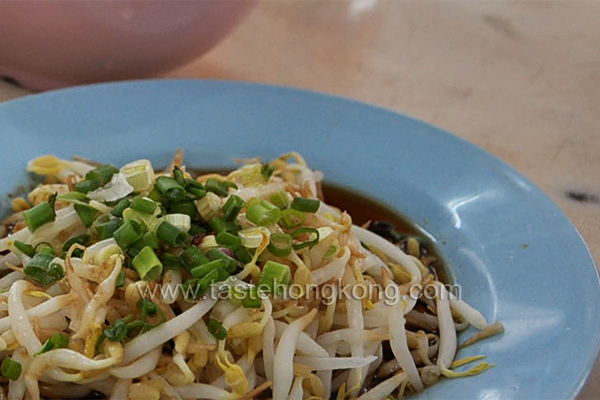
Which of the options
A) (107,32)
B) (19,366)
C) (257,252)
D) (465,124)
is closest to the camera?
(19,366)

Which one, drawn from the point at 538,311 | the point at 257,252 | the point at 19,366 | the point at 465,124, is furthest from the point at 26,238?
the point at 465,124

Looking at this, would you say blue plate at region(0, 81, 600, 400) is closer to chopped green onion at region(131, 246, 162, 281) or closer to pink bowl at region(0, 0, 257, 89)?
pink bowl at region(0, 0, 257, 89)

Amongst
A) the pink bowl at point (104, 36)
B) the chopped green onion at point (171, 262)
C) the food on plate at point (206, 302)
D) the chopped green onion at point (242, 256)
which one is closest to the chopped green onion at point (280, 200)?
the food on plate at point (206, 302)

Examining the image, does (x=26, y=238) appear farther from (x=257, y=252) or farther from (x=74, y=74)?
(x=74, y=74)

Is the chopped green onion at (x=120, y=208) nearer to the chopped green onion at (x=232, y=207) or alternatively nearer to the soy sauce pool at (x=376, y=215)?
the chopped green onion at (x=232, y=207)

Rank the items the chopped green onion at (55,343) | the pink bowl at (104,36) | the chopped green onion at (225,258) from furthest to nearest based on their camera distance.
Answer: the pink bowl at (104,36) < the chopped green onion at (225,258) < the chopped green onion at (55,343)

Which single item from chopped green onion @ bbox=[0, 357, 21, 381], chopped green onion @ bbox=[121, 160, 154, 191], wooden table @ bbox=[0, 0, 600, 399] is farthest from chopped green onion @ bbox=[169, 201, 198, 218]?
wooden table @ bbox=[0, 0, 600, 399]

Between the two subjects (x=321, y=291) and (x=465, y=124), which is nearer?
(x=321, y=291)
